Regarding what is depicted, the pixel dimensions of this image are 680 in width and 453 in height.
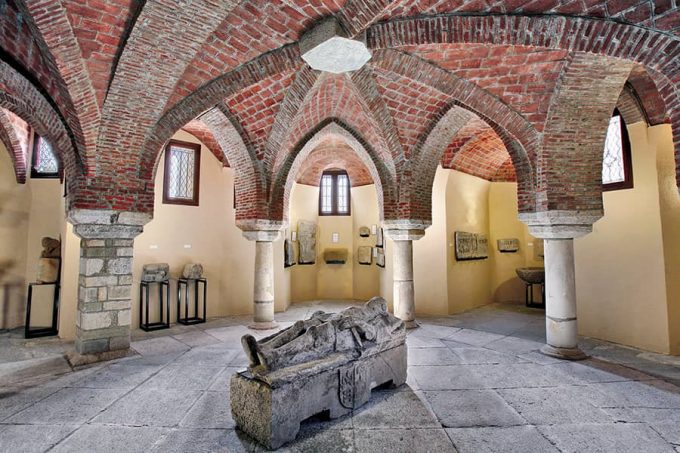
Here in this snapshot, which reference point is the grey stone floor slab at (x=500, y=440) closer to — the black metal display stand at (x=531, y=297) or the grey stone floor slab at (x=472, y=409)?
the grey stone floor slab at (x=472, y=409)

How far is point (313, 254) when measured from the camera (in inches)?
400

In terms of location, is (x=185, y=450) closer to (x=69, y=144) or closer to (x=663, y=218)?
(x=69, y=144)

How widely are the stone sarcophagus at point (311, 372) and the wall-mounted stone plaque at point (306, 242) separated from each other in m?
6.27

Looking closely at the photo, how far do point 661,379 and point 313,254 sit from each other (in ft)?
24.8

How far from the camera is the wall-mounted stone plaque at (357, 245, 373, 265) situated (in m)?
10.1

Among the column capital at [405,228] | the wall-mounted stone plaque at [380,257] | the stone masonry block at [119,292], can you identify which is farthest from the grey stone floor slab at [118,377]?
the wall-mounted stone plaque at [380,257]

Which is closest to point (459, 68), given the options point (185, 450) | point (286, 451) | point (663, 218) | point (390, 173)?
point (390, 173)

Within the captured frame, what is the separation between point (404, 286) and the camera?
6859 mm

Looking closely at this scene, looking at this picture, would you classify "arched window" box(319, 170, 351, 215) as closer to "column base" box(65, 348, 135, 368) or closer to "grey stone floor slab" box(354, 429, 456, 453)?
"column base" box(65, 348, 135, 368)

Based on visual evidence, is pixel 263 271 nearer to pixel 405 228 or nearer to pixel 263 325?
pixel 263 325

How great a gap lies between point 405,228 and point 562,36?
3.96 meters

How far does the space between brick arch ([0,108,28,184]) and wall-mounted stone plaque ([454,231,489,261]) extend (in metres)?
9.50

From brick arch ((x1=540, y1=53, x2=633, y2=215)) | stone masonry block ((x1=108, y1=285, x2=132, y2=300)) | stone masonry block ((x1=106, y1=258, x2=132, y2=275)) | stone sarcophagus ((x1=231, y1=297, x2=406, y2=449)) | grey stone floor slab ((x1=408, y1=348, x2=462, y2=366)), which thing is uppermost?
brick arch ((x1=540, y1=53, x2=633, y2=215))

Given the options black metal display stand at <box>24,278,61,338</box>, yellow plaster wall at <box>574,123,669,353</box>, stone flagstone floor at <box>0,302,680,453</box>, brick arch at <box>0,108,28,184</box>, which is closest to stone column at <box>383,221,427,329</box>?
stone flagstone floor at <box>0,302,680,453</box>
